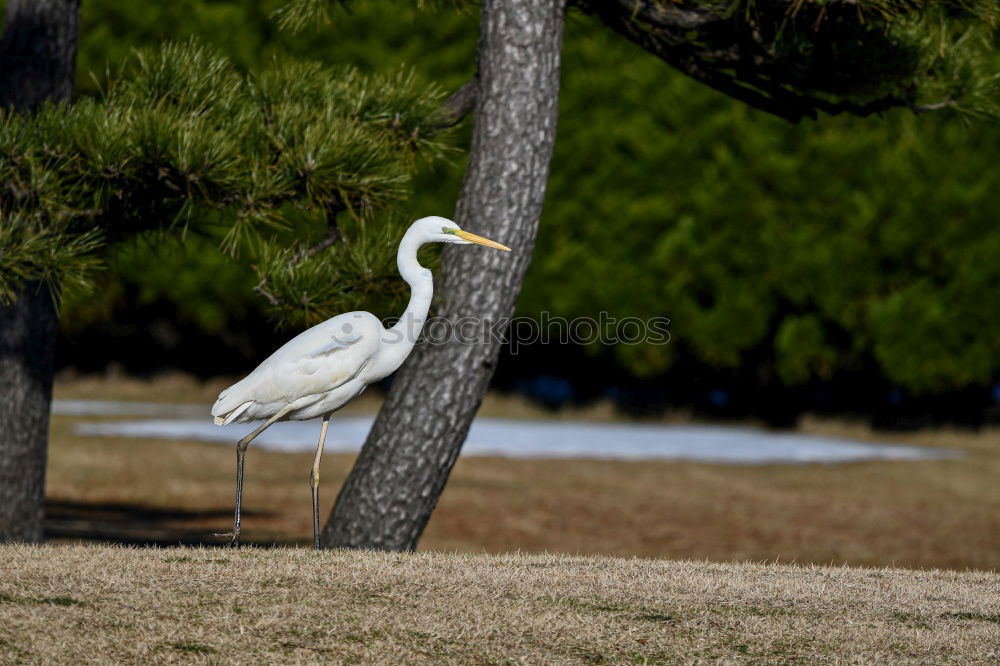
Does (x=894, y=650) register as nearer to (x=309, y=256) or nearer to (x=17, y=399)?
(x=309, y=256)

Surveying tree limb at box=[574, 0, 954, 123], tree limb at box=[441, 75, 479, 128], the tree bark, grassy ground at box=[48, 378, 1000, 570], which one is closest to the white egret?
the tree bark

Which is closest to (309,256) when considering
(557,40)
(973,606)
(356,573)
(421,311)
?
(421,311)

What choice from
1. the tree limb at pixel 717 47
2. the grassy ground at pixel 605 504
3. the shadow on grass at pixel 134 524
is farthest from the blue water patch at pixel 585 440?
the tree limb at pixel 717 47

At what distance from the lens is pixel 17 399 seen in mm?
8281

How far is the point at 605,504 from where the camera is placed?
13.9 meters

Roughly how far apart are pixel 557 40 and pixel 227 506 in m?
7.45

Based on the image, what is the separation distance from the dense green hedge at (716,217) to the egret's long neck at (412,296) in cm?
1210

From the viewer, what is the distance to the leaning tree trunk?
827 cm

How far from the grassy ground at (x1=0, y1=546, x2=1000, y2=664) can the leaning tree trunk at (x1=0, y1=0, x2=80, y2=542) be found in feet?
8.09

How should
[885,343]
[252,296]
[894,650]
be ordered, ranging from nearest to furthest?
[894,650]
[885,343]
[252,296]

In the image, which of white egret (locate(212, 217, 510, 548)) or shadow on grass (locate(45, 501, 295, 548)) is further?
shadow on grass (locate(45, 501, 295, 548))

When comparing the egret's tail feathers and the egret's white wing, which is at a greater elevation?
the egret's white wing

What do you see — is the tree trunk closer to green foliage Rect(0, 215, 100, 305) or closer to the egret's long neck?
green foliage Rect(0, 215, 100, 305)

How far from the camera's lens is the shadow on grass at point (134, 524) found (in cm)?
1059
